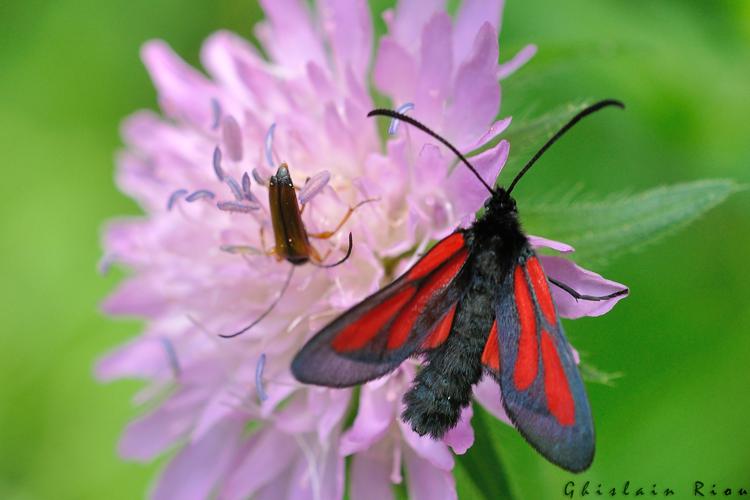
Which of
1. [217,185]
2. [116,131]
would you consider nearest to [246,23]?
Result: [116,131]

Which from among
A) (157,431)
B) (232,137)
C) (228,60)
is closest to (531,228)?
(232,137)

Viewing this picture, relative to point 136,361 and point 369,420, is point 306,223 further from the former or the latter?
point 136,361

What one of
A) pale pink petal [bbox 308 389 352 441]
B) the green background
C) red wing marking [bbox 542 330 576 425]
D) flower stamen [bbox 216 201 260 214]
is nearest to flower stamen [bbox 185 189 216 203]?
flower stamen [bbox 216 201 260 214]

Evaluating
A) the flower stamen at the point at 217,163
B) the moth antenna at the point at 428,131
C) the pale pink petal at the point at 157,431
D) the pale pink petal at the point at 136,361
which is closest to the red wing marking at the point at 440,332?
the moth antenna at the point at 428,131

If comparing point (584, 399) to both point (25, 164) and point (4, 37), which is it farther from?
point (4, 37)

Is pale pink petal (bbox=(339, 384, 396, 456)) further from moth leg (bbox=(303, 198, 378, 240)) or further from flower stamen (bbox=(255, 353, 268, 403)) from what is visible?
moth leg (bbox=(303, 198, 378, 240))

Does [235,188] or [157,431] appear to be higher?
[235,188]
